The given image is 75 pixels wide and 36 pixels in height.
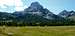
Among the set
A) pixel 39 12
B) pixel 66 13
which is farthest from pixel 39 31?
pixel 66 13

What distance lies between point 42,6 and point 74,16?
68.9 inches

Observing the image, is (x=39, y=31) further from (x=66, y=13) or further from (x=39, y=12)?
(x=66, y=13)

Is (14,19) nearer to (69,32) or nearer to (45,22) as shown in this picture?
(45,22)

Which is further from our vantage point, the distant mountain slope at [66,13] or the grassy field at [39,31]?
the distant mountain slope at [66,13]

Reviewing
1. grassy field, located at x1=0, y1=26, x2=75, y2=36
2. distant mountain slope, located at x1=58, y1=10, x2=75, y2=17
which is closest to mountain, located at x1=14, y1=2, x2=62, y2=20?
distant mountain slope, located at x1=58, y1=10, x2=75, y2=17

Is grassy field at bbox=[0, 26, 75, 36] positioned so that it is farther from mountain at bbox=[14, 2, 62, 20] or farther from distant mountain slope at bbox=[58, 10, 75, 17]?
distant mountain slope at bbox=[58, 10, 75, 17]

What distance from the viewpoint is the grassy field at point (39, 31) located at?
6332 mm

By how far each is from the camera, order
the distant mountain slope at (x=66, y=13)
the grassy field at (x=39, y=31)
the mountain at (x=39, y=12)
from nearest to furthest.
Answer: the grassy field at (x=39, y=31) → the mountain at (x=39, y=12) → the distant mountain slope at (x=66, y=13)

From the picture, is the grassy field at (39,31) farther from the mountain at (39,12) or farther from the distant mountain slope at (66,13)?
the distant mountain slope at (66,13)

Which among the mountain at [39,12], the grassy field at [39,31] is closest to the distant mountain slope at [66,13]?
the mountain at [39,12]

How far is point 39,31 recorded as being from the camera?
657 cm

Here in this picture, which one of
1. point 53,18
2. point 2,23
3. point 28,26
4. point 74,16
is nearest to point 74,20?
point 74,16

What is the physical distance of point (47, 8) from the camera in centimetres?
748

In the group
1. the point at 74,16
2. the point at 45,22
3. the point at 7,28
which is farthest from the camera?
the point at 74,16
